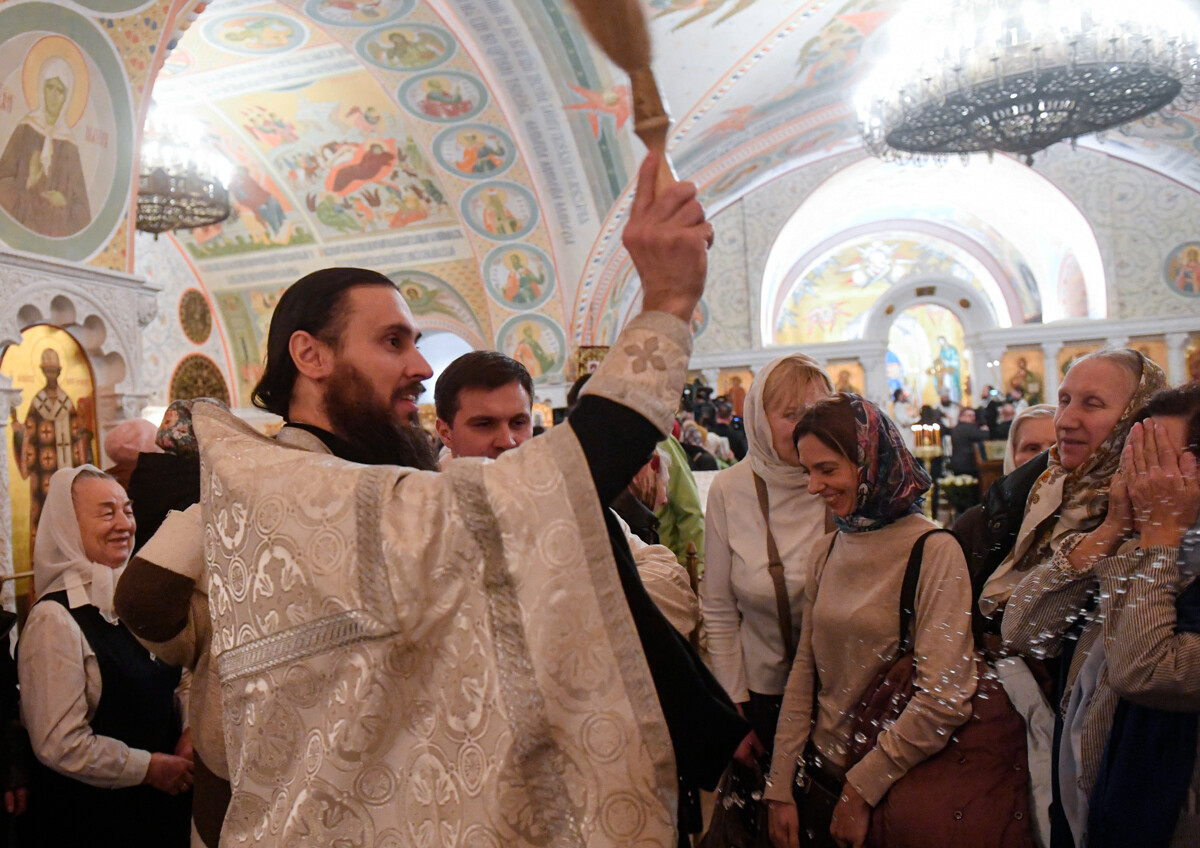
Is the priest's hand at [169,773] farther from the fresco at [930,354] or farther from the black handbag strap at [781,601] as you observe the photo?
the fresco at [930,354]

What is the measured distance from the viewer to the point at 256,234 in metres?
15.2

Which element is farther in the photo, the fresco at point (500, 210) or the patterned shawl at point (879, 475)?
the fresco at point (500, 210)

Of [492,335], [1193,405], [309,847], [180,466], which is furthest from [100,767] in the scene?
[492,335]

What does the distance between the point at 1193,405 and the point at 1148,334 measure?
63.7 ft

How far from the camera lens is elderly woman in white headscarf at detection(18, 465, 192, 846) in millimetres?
2740

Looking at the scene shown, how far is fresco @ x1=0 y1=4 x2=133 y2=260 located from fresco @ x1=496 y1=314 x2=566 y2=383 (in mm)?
7772

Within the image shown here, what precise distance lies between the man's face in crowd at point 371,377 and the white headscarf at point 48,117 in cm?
452

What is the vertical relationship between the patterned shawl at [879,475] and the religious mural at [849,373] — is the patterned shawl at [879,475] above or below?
below

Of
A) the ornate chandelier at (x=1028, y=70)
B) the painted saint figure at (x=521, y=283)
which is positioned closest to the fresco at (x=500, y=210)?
the painted saint figure at (x=521, y=283)

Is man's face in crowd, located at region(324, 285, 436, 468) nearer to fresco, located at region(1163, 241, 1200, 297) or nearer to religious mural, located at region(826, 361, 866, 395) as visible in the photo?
fresco, located at region(1163, 241, 1200, 297)

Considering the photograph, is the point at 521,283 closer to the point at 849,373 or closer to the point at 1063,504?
the point at 849,373

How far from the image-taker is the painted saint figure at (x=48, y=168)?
4961 mm

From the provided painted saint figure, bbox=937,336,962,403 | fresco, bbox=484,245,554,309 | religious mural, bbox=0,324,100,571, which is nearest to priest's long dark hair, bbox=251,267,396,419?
religious mural, bbox=0,324,100,571

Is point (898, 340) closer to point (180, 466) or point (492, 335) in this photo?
point (492, 335)
